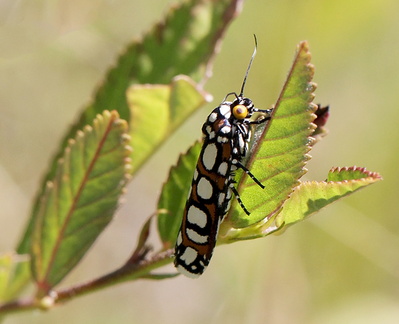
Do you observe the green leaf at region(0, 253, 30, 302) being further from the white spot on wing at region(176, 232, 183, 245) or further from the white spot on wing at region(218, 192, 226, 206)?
the white spot on wing at region(218, 192, 226, 206)

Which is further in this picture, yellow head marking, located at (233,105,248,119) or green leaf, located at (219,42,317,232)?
yellow head marking, located at (233,105,248,119)

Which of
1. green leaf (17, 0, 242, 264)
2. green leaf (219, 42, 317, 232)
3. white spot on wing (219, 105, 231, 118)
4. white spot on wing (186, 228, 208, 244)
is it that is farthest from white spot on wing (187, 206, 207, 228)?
green leaf (17, 0, 242, 264)

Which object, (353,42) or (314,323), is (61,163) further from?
(353,42)

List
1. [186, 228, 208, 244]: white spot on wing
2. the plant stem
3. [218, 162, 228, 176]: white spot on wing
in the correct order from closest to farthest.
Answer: the plant stem, [186, 228, 208, 244]: white spot on wing, [218, 162, 228, 176]: white spot on wing

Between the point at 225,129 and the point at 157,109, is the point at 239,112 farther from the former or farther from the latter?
the point at 157,109

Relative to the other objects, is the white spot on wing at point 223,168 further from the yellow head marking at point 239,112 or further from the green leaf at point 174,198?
the yellow head marking at point 239,112

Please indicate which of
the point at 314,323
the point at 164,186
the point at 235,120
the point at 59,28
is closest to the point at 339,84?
the point at 314,323

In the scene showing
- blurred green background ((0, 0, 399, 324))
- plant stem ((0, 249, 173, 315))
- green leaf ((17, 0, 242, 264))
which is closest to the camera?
plant stem ((0, 249, 173, 315))
